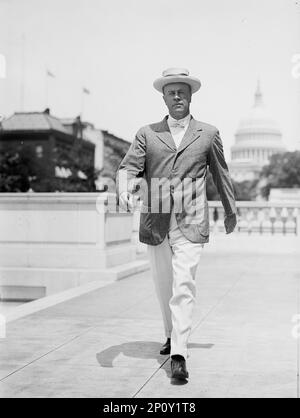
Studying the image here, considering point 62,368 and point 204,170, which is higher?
point 204,170

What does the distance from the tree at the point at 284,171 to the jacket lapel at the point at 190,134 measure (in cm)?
9867

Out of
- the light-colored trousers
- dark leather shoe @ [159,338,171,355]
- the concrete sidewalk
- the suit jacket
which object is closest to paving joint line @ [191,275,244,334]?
the concrete sidewalk

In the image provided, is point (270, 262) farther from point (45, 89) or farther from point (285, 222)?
point (45, 89)

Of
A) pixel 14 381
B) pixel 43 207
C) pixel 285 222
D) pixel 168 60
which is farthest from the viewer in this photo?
pixel 285 222

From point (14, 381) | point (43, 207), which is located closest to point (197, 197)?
point (14, 381)

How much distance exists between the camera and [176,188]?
527 centimetres

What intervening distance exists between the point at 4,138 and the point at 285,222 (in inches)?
2158

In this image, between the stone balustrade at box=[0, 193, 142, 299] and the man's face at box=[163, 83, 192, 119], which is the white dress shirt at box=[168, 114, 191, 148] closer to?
the man's face at box=[163, 83, 192, 119]

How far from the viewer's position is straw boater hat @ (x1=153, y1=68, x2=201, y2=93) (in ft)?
17.4

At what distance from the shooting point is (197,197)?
17.3 feet

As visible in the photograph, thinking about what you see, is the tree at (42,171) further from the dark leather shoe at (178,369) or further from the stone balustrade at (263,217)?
the dark leather shoe at (178,369)

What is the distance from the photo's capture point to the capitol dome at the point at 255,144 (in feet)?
447

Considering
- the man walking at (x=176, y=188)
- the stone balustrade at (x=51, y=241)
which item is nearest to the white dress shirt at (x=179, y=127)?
the man walking at (x=176, y=188)

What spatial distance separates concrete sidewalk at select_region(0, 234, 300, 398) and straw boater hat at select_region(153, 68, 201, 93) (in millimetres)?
1974
